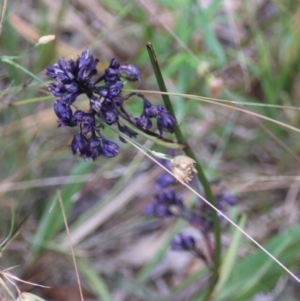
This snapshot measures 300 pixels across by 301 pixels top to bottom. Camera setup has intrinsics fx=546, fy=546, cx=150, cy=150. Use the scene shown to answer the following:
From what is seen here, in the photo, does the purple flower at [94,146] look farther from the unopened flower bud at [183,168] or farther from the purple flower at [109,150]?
the unopened flower bud at [183,168]

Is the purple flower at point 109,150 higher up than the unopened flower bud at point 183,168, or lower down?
higher up

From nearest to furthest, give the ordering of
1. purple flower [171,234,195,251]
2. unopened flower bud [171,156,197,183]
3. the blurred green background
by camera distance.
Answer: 1. unopened flower bud [171,156,197,183]
2. purple flower [171,234,195,251]
3. the blurred green background

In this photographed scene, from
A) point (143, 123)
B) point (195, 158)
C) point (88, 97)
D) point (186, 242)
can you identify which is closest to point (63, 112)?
point (88, 97)

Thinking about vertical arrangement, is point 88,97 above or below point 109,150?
above

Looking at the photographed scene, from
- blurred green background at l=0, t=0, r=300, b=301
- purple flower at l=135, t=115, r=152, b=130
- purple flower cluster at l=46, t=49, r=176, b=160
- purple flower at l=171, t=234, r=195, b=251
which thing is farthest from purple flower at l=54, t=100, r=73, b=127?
blurred green background at l=0, t=0, r=300, b=301

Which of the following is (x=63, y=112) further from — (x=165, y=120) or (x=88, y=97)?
(x=165, y=120)

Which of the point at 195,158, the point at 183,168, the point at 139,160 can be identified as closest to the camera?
the point at 183,168

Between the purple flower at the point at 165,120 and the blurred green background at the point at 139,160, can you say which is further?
the blurred green background at the point at 139,160

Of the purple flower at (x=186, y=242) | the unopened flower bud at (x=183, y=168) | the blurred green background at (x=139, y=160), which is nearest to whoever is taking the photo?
the unopened flower bud at (x=183, y=168)

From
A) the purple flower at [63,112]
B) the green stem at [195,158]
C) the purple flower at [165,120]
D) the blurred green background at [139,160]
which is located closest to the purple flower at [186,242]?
the green stem at [195,158]

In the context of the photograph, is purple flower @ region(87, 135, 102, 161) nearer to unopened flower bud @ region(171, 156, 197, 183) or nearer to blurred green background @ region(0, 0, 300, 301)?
unopened flower bud @ region(171, 156, 197, 183)
